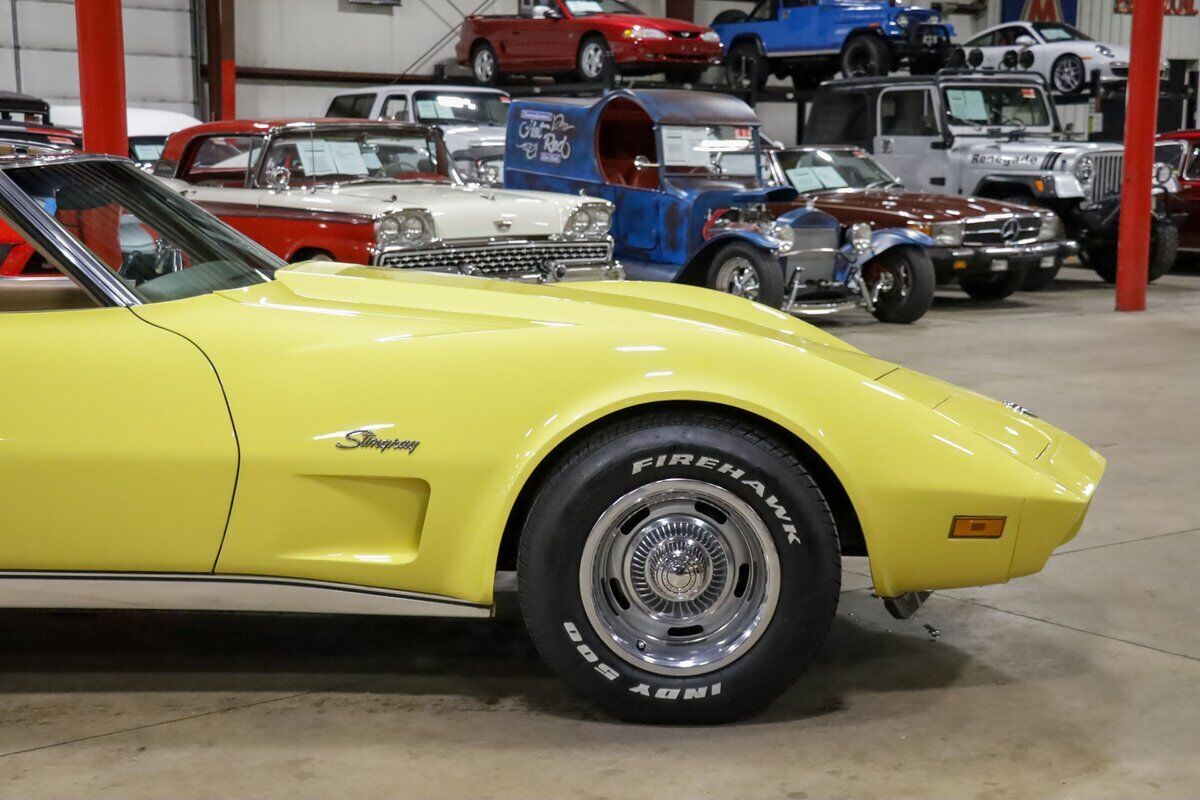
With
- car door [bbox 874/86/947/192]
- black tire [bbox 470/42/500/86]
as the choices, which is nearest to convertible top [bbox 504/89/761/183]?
car door [bbox 874/86/947/192]

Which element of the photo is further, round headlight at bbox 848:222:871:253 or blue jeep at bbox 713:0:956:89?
blue jeep at bbox 713:0:956:89

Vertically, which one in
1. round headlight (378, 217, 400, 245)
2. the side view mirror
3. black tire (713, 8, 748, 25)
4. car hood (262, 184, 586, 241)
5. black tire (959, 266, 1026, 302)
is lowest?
black tire (959, 266, 1026, 302)

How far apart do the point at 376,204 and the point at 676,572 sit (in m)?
5.80

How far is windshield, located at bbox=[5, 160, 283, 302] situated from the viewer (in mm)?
3195

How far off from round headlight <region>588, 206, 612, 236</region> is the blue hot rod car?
5.74 feet

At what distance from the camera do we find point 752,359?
303cm

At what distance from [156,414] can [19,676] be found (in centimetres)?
89

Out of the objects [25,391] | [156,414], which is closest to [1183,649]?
[156,414]

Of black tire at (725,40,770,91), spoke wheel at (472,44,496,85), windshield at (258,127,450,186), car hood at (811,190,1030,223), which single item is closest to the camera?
windshield at (258,127,450,186)

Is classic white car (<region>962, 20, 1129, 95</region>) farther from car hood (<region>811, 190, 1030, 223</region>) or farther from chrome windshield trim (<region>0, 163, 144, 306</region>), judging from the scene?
chrome windshield trim (<region>0, 163, 144, 306</region>)

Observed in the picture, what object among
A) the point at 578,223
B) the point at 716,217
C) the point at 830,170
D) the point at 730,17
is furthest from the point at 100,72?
the point at 730,17

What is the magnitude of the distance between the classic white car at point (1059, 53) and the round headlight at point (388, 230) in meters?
14.2

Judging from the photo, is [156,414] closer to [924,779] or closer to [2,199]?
[2,199]

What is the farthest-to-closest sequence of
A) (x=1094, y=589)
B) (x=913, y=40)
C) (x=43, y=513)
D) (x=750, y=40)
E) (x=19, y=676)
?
(x=750, y=40)
(x=913, y=40)
(x=1094, y=589)
(x=19, y=676)
(x=43, y=513)
